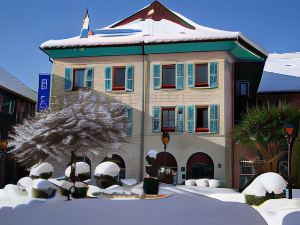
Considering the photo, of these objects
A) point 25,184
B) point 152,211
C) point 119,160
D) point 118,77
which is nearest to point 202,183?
point 119,160

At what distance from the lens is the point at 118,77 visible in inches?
1037

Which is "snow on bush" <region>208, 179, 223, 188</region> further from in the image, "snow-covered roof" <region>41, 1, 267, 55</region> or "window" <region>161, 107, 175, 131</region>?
"snow-covered roof" <region>41, 1, 267, 55</region>

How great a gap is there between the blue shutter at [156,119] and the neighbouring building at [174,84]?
22 millimetres

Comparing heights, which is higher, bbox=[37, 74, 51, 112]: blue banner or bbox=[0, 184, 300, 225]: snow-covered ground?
bbox=[37, 74, 51, 112]: blue banner

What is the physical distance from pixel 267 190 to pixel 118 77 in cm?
1314

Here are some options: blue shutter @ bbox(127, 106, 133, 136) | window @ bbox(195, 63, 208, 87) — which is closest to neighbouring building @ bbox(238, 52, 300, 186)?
window @ bbox(195, 63, 208, 87)

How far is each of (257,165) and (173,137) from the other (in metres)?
4.66

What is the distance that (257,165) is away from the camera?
80.0ft

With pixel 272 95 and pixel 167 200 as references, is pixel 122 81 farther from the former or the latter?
pixel 167 200

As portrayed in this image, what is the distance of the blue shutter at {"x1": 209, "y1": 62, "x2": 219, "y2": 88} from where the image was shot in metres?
24.8

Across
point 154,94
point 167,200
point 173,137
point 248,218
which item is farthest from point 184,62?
point 248,218

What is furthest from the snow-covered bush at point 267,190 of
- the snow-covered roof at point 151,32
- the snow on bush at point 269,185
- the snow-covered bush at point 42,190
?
the snow-covered roof at point 151,32

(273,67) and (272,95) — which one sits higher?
(273,67)

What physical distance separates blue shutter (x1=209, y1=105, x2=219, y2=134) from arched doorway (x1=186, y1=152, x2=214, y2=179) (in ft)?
4.59
